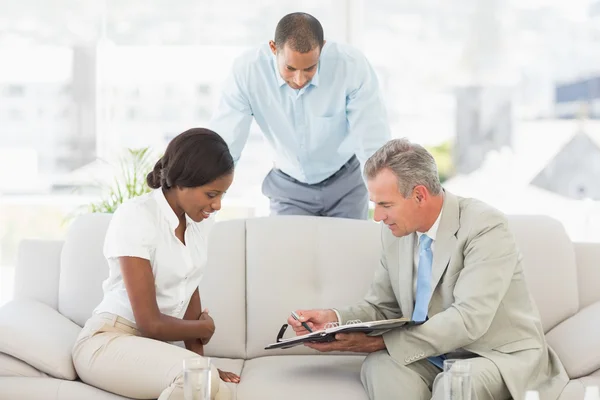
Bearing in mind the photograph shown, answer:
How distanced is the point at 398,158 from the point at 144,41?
3023mm

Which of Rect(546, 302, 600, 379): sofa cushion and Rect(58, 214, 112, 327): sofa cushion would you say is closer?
Rect(546, 302, 600, 379): sofa cushion

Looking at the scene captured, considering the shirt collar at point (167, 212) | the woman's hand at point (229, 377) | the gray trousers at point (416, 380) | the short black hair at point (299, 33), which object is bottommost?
the woman's hand at point (229, 377)

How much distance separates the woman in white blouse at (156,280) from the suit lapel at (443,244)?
661 mm

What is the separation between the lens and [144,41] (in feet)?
17.1

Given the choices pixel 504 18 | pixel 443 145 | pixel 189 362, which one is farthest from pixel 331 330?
pixel 504 18

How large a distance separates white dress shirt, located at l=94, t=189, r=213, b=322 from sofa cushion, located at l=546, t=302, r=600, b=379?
1.24 meters

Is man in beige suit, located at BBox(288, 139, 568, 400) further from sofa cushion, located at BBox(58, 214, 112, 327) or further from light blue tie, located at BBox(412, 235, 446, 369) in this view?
sofa cushion, located at BBox(58, 214, 112, 327)

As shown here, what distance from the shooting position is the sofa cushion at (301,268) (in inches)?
122

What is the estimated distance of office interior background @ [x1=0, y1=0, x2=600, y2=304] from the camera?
205 inches

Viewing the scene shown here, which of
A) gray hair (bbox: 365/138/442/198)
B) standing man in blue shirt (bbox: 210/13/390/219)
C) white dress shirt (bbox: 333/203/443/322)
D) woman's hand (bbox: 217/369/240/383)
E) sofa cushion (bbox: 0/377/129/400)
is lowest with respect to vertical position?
sofa cushion (bbox: 0/377/129/400)

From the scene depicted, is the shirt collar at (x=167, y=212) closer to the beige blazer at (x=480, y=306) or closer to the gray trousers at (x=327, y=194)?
the beige blazer at (x=480, y=306)

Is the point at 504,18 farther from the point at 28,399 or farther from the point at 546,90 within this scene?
the point at 28,399

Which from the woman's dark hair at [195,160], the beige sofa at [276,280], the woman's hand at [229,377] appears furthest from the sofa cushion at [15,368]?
the woman's dark hair at [195,160]

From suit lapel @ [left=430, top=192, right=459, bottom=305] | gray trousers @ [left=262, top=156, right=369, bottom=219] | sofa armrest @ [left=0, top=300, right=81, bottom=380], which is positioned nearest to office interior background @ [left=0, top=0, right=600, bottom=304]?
gray trousers @ [left=262, top=156, right=369, bottom=219]
